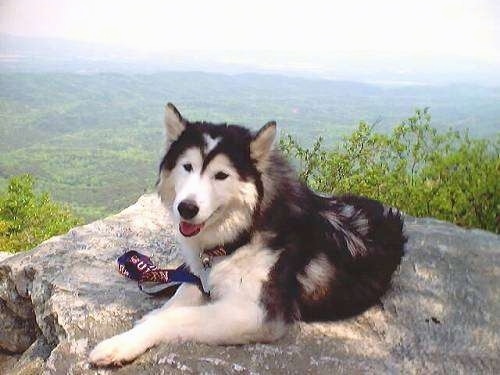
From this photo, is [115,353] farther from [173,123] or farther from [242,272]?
[173,123]

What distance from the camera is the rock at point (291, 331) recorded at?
9.42 feet

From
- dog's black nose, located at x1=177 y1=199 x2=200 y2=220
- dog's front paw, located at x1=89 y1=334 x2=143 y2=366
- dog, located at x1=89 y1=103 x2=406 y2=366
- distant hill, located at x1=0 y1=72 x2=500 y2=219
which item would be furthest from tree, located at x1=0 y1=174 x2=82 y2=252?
distant hill, located at x1=0 y1=72 x2=500 y2=219

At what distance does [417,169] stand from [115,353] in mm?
4995

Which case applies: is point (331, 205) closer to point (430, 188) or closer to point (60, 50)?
point (430, 188)

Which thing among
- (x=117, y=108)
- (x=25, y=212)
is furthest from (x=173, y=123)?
(x=117, y=108)

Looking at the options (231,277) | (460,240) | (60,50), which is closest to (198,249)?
(231,277)

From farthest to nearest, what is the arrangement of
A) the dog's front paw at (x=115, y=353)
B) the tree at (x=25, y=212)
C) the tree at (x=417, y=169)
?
1. the tree at (x=25, y=212)
2. the tree at (x=417, y=169)
3. the dog's front paw at (x=115, y=353)

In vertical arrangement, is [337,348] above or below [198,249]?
below

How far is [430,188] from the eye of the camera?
20.4 ft

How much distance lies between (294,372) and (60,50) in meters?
111

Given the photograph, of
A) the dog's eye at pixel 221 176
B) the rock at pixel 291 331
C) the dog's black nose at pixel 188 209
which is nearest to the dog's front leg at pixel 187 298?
the rock at pixel 291 331

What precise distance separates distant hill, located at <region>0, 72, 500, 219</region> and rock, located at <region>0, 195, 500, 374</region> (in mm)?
30139

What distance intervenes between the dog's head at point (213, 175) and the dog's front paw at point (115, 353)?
26.4 inches

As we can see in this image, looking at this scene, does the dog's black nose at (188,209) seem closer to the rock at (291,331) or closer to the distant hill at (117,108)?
the rock at (291,331)
